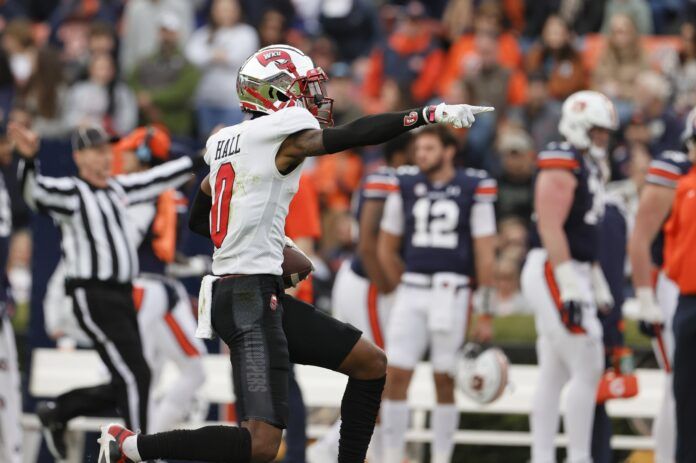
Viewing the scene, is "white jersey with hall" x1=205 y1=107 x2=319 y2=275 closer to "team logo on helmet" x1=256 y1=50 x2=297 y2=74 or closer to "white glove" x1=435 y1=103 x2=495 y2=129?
"team logo on helmet" x1=256 y1=50 x2=297 y2=74

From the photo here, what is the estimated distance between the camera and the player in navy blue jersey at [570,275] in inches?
315

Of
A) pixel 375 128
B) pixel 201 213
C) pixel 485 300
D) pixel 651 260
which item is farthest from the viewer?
pixel 485 300

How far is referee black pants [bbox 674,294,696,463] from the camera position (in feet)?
23.2

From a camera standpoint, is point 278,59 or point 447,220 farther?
point 447,220

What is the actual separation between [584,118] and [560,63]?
491 centimetres

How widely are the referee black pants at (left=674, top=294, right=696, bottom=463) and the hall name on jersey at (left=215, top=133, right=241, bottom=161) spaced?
233 cm

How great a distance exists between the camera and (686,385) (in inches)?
278

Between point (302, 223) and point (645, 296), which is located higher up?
point (302, 223)

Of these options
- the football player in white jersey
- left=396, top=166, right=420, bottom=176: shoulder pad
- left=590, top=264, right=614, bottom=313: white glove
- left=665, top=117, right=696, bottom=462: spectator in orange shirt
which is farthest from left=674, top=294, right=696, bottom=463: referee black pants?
left=396, top=166, right=420, bottom=176: shoulder pad

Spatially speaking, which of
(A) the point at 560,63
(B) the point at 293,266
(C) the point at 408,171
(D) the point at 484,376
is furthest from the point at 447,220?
(A) the point at 560,63

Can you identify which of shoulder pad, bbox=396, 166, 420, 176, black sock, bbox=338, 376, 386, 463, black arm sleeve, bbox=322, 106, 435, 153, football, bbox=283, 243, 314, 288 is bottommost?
black sock, bbox=338, 376, 386, 463

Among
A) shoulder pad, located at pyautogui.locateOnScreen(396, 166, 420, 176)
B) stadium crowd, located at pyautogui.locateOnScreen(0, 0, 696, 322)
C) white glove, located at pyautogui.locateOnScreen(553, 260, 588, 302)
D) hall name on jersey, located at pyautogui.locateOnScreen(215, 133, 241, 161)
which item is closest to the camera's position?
hall name on jersey, located at pyautogui.locateOnScreen(215, 133, 241, 161)

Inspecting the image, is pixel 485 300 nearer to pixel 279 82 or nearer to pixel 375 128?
pixel 279 82

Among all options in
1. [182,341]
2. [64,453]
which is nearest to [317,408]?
[182,341]
